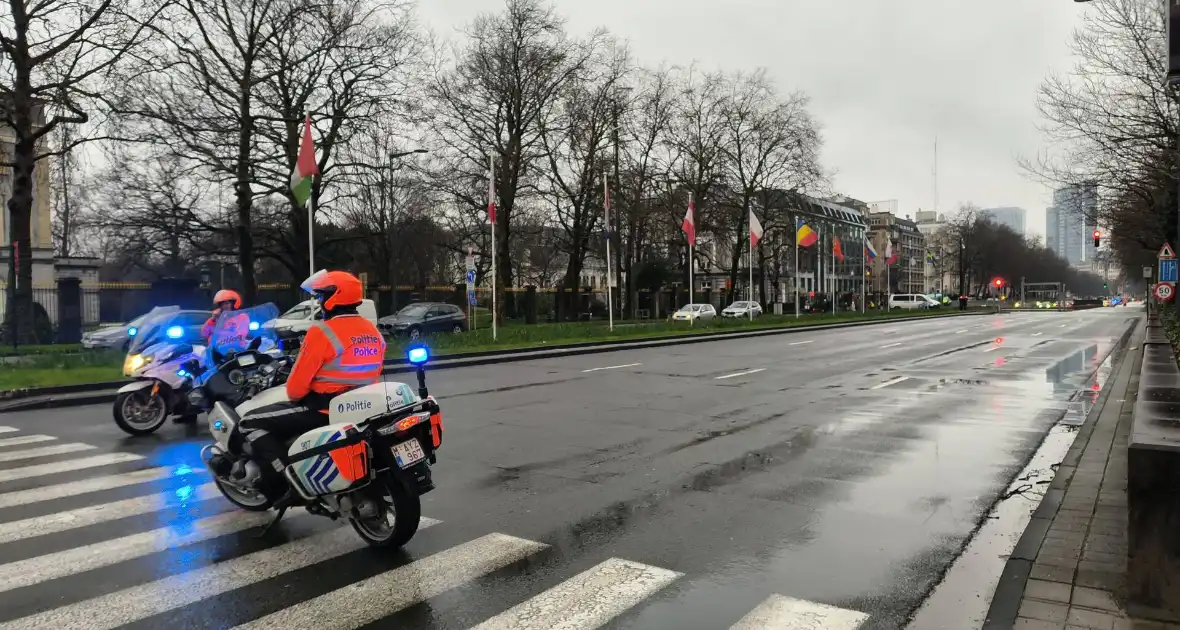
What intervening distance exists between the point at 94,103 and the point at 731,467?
23413mm

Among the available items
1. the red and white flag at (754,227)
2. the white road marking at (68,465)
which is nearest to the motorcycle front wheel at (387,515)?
the white road marking at (68,465)

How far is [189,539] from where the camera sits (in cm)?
528

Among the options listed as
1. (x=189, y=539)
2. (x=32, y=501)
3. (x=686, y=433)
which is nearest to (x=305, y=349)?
(x=189, y=539)

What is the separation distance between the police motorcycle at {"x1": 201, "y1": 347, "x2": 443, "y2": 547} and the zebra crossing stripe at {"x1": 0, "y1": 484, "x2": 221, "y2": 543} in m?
1.50

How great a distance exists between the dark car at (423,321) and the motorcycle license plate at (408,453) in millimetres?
24309

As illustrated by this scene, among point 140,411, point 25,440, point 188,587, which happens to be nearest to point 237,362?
point 188,587

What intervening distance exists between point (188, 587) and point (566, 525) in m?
2.47

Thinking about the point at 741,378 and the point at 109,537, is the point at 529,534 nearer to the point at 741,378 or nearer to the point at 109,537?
the point at 109,537

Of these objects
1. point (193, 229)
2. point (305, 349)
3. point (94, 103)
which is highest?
point (94, 103)

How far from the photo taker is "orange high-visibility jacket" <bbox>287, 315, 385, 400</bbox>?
4.92 m

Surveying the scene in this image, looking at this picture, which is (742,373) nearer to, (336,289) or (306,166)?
(306,166)

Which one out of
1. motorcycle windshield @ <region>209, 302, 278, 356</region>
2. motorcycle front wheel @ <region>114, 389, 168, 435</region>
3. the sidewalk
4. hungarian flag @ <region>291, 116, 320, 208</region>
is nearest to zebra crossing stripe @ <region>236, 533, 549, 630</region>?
the sidewalk

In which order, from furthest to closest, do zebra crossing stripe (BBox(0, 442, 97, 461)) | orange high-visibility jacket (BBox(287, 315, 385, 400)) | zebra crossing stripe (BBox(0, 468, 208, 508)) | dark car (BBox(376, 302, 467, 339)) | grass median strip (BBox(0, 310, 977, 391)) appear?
dark car (BBox(376, 302, 467, 339))
grass median strip (BBox(0, 310, 977, 391))
zebra crossing stripe (BBox(0, 442, 97, 461))
zebra crossing stripe (BBox(0, 468, 208, 508))
orange high-visibility jacket (BBox(287, 315, 385, 400))

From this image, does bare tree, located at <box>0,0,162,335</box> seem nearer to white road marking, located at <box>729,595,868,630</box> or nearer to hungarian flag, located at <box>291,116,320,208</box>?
hungarian flag, located at <box>291,116,320,208</box>
